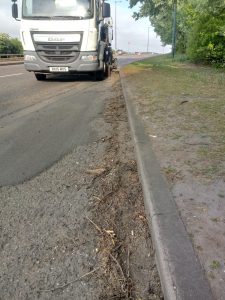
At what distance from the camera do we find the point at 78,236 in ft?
8.49

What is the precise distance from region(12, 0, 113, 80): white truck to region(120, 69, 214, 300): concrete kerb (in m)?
9.37

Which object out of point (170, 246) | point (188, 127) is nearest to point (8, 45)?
point (188, 127)

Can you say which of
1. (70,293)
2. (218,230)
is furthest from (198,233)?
(70,293)

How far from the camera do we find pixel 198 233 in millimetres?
2355

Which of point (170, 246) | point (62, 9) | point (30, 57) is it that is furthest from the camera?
point (30, 57)

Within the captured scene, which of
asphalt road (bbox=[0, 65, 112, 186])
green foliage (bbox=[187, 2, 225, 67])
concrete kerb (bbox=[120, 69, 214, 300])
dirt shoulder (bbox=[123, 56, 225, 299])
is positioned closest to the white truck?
asphalt road (bbox=[0, 65, 112, 186])

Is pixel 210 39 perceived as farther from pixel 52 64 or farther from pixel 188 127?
pixel 188 127

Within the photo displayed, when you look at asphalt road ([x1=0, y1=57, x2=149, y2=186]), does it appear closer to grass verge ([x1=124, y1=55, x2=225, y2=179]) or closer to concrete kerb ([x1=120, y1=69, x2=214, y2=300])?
grass verge ([x1=124, y1=55, x2=225, y2=179])

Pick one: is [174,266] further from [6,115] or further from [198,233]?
[6,115]

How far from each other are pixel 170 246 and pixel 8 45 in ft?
162

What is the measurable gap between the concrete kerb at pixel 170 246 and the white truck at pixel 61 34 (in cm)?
937

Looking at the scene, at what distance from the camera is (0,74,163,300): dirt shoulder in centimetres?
208

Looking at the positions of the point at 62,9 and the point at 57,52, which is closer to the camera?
the point at 62,9

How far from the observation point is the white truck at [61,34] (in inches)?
466
